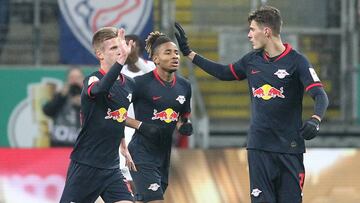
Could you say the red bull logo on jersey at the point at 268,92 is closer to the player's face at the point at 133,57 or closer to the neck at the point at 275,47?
the neck at the point at 275,47

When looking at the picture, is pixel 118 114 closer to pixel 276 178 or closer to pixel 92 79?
pixel 92 79

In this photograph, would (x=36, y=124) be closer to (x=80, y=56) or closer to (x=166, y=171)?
(x=80, y=56)

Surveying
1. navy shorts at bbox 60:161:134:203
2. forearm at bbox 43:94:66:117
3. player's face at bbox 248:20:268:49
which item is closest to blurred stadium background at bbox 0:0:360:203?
forearm at bbox 43:94:66:117

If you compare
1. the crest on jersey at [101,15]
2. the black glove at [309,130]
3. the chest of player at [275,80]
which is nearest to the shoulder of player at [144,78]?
the chest of player at [275,80]

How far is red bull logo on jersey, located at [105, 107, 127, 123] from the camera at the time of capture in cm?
863

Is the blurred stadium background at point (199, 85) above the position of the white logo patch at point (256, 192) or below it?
above

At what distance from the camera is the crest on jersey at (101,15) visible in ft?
45.6

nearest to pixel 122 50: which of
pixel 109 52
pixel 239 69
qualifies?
pixel 109 52

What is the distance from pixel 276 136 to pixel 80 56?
572 centimetres

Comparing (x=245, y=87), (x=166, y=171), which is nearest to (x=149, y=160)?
(x=166, y=171)

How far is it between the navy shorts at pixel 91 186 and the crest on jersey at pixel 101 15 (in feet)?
17.8

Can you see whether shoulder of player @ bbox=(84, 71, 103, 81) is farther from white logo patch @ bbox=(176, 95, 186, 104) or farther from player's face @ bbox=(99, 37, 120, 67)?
white logo patch @ bbox=(176, 95, 186, 104)

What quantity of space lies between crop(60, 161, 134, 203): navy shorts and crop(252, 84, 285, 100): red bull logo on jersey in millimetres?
1369

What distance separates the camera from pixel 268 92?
8.73 m
